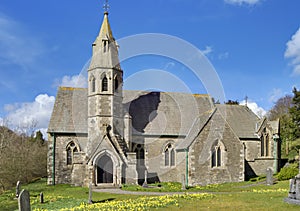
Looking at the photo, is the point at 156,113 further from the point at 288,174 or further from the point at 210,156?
the point at 288,174

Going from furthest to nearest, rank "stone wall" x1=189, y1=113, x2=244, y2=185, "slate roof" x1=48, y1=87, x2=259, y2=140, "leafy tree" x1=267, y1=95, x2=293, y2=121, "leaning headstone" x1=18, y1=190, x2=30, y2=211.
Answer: "leafy tree" x1=267, y1=95, x2=293, y2=121 < "slate roof" x1=48, y1=87, x2=259, y2=140 < "stone wall" x1=189, y1=113, x2=244, y2=185 < "leaning headstone" x1=18, y1=190, x2=30, y2=211

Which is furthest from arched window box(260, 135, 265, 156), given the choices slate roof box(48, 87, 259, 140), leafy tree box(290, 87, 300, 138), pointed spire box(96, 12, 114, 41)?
pointed spire box(96, 12, 114, 41)

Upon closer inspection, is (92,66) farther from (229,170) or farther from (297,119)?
(297,119)

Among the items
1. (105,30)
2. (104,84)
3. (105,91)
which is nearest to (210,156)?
(105,91)

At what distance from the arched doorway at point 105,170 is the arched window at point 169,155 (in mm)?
6738

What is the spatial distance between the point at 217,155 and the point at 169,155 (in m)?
5.67

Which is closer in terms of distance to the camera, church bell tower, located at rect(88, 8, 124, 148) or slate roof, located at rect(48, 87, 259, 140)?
church bell tower, located at rect(88, 8, 124, 148)

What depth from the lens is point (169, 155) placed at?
1385 inches

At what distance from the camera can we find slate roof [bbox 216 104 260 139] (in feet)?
125

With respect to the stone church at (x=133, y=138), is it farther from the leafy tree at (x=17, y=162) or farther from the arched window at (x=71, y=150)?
the leafy tree at (x=17, y=162)

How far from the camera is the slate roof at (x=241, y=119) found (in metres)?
38.1

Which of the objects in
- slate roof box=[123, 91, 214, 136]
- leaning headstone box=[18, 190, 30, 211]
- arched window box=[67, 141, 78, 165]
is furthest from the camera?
slate roof box=[123, 91, 214, 136]

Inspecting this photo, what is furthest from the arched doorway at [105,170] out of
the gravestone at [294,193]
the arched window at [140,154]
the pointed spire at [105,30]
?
the gravestone at [294,193]

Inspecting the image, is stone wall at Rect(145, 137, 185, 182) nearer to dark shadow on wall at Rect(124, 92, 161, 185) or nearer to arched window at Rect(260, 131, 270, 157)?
dark shadow on wall at Rect(124, 92, 161, 185)
